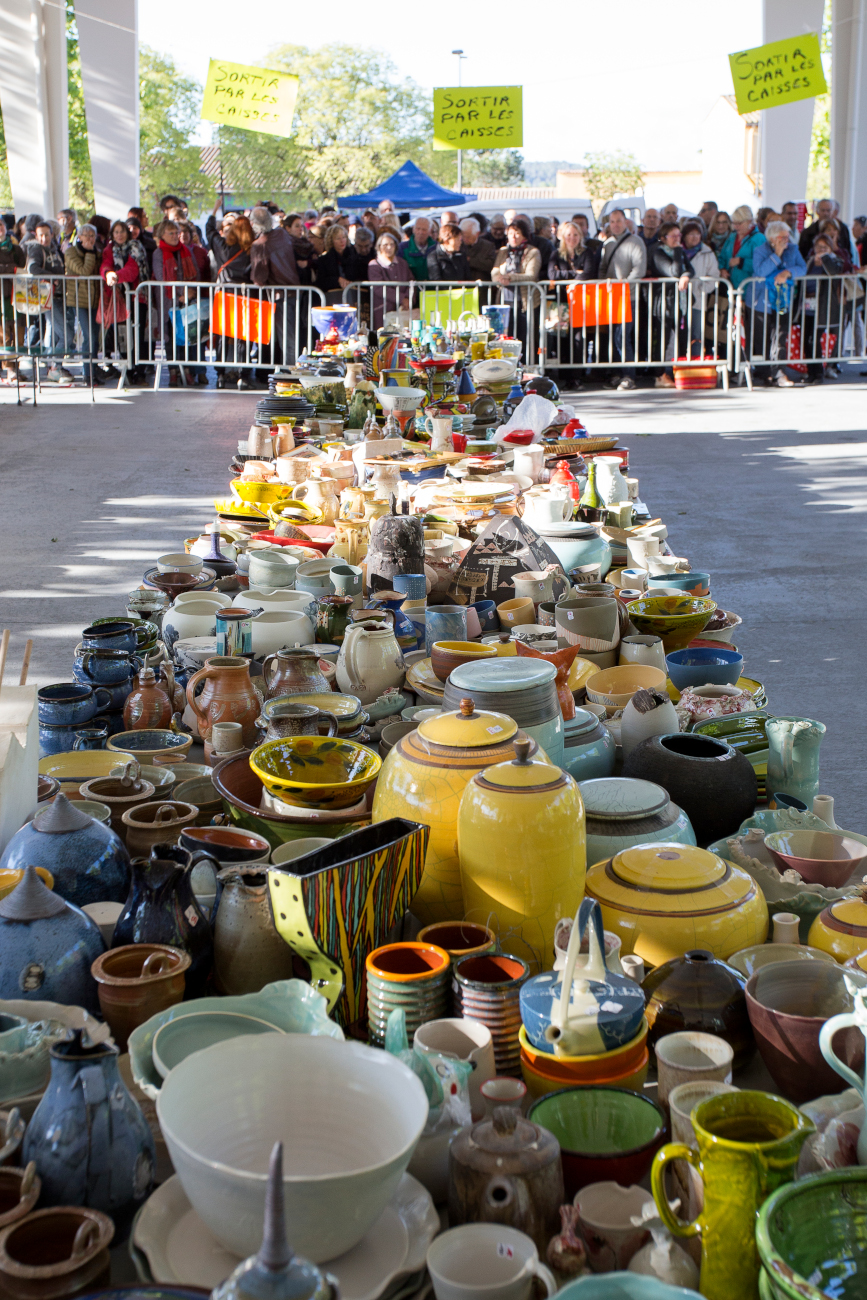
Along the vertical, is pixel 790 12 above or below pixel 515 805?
above

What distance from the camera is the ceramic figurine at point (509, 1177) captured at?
3.75 ft

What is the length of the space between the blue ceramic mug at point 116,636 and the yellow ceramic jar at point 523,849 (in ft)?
4.51

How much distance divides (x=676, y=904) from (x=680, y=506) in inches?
233

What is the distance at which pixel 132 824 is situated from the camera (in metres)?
1.90

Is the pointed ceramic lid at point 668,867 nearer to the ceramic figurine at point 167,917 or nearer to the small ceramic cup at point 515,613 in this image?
the ceramic figurine at point 167,917

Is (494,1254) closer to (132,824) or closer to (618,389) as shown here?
(132,824)

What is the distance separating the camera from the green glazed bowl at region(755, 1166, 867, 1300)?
1028 millimetres

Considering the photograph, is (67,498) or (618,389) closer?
(67,498)

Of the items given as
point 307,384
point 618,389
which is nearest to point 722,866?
point 307,384

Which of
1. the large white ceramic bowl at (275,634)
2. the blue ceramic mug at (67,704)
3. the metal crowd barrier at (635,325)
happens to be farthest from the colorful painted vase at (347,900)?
the metal crowd barrier at (635,325)

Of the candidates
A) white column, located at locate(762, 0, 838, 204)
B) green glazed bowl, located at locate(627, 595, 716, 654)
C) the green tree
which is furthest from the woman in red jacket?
the green tree

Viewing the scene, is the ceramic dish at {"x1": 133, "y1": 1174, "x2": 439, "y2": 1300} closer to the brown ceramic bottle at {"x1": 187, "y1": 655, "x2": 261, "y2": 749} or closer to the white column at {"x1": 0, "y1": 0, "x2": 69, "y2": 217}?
the brown ceramic bottle at {"x1": 187, "y1": 655, "x2": 261, "y2": 749}

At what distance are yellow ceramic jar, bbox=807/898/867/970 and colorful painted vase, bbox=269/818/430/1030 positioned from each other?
1.83 ft

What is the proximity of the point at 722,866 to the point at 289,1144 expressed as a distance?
79 cm
